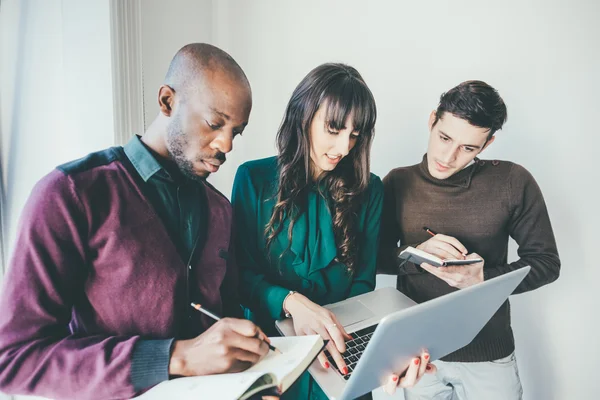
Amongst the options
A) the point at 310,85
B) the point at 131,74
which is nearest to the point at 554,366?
the point at 310,85

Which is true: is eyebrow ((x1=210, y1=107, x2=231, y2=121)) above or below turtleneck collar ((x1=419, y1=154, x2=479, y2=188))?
above

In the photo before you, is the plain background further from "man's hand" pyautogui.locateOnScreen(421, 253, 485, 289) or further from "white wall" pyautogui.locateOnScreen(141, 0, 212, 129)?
"man's hand" pyautogui.locateOnScreen(421, 253, 485, 289)

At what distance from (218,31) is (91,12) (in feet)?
3.47

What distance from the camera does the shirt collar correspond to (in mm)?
710

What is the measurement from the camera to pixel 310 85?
1.11 metres

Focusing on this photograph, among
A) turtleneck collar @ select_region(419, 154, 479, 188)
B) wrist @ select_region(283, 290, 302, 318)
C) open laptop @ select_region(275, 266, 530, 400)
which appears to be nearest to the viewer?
open laptop @ select_region(275, 266, 530, 400)

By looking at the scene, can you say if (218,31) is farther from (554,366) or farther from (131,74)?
(554,366)

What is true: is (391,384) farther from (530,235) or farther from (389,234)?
(530,235)

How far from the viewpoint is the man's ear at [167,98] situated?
0.73 meters

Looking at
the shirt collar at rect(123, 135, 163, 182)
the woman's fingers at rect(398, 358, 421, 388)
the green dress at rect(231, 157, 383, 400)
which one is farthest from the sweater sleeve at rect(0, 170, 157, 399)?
the woman's fingers at rect(398, 358, 421, 388)

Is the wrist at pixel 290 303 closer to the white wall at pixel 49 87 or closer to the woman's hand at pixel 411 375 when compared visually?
the woman's hand at pixel 411 375

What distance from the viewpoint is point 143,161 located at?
714mm

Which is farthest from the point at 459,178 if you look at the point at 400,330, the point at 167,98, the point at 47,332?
the point at 47,332

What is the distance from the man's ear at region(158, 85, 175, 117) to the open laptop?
606 millimetres
